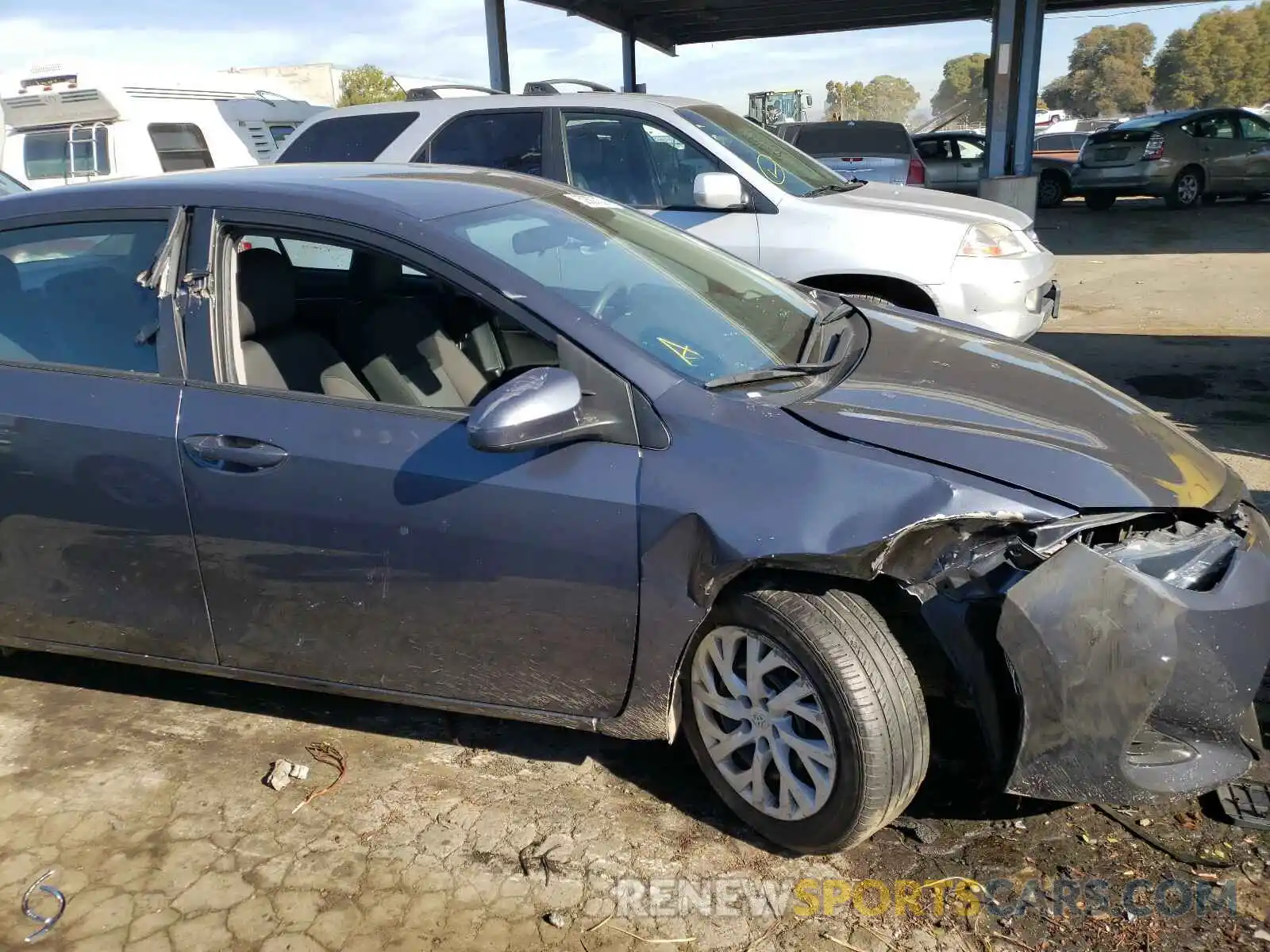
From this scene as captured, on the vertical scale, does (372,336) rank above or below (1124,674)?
above

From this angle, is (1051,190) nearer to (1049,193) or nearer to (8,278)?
(1049,193)

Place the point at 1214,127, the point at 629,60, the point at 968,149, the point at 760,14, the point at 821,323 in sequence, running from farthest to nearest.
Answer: the point at 629,60 → the point at 760,14 → the point at 968,149 → the point at 1214,127 → the point at 821,323

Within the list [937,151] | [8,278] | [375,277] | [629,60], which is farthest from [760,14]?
[8,278]

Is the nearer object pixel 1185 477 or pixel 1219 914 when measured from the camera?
pixel 1219 914

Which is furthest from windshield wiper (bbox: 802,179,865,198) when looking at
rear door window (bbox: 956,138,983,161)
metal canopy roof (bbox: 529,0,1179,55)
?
rear door window (bbox: 956,138,983,161)

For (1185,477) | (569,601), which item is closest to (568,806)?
(569,601)

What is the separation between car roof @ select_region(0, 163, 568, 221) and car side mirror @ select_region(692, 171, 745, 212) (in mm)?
2467

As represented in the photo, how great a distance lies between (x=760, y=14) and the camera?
2273 centimetres

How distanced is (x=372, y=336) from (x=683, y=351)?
1080 millimetres

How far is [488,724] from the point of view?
3418 millimetres

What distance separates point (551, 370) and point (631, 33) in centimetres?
2271

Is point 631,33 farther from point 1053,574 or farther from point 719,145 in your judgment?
point 1053,574

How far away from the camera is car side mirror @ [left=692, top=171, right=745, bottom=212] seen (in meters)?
5.90

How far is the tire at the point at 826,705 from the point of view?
98.7 inches
